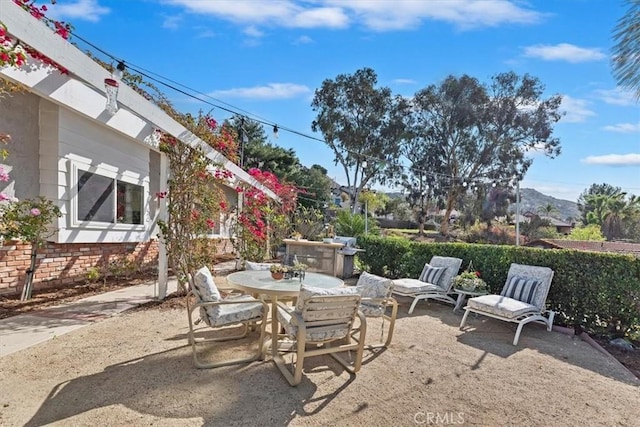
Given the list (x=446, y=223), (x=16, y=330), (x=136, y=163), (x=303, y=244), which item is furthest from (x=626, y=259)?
(x=446, y=223)

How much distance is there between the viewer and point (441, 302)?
23.0 ft

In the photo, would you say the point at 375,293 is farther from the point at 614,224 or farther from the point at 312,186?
the point at 614,224

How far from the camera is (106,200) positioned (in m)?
7.28

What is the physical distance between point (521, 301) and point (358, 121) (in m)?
→ 23.7

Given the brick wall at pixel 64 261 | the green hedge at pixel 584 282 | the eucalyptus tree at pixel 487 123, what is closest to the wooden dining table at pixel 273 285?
the green hedge at pixel 584 282

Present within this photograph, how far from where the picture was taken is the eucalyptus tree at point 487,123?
2886 centimetres

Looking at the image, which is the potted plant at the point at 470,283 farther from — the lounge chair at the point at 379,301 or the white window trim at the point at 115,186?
the white window trim at the point at 115,186

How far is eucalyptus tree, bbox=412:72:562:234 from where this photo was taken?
28859 mm

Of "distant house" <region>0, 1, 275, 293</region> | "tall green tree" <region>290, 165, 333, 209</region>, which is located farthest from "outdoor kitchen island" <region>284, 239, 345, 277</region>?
"tall green tree" <region>290, 165, 333, 209</region>

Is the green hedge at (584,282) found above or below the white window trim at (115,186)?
below

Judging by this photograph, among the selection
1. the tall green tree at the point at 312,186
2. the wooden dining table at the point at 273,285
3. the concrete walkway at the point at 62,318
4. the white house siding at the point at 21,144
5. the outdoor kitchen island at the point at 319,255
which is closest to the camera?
the wooden dining table at the point at 273,285

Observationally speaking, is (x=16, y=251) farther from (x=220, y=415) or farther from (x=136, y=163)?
(x=220, y=415)

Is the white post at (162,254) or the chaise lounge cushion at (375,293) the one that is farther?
the white post at (162,254)

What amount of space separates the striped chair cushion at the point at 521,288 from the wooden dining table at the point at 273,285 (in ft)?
9.59
